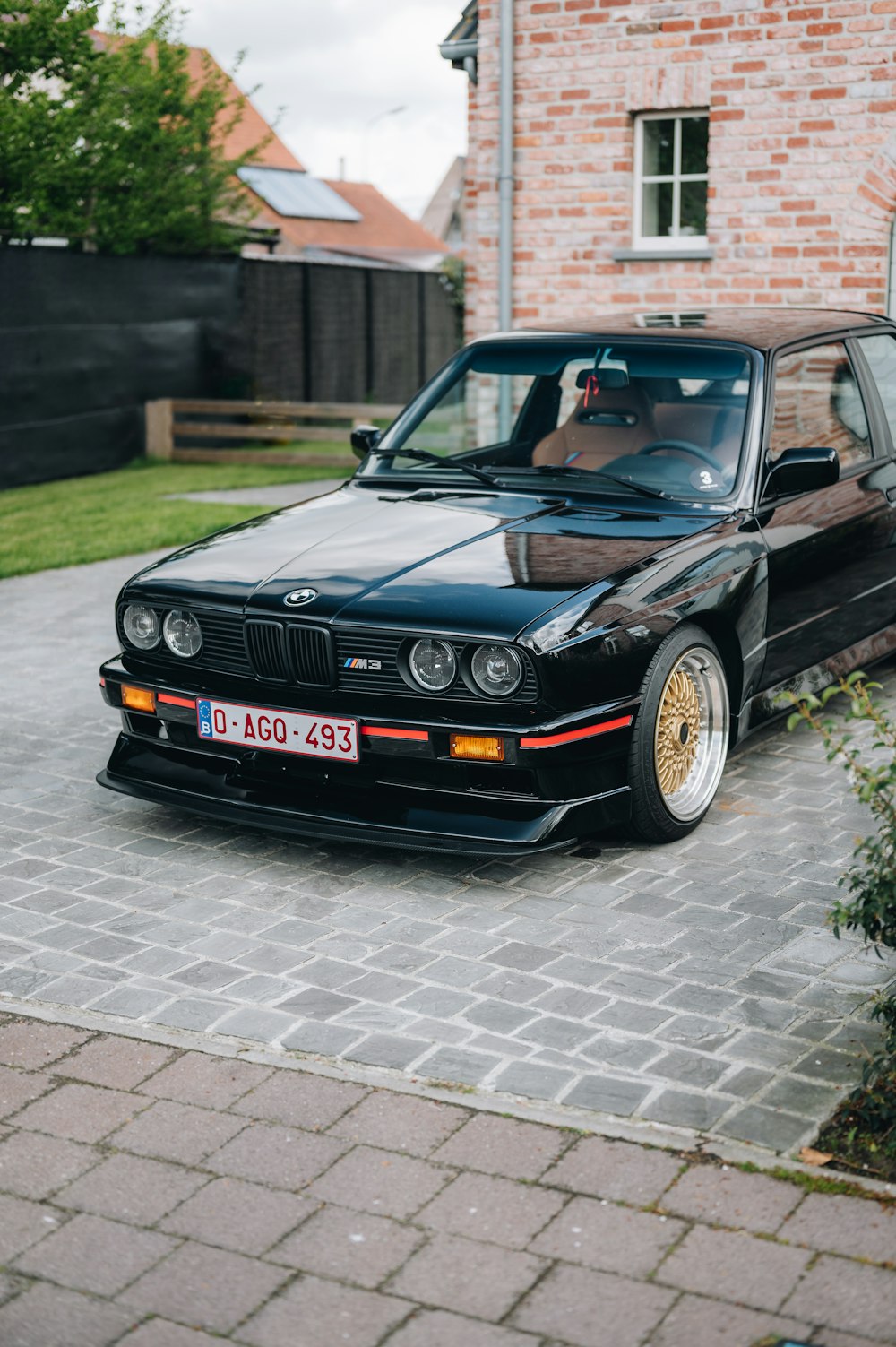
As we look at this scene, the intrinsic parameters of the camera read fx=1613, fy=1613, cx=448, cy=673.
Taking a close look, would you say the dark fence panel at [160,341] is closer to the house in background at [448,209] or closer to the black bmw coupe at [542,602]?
the black bmw coupe at [542,602]

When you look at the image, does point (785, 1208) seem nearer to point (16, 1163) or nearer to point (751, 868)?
point (16, 1163)

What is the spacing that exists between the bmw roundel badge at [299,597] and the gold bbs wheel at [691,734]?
1.17m

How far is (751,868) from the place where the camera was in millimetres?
5238

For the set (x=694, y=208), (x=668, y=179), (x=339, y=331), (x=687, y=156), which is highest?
(x=687, y=156)

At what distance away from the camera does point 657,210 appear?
12344mm

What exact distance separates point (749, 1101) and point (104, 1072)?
1.50 m

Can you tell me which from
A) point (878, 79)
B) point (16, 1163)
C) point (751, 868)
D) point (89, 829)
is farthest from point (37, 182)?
point (16, 1163)

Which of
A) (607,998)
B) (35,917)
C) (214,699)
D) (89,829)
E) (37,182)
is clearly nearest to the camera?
(607,998)

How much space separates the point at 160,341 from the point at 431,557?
13398mm

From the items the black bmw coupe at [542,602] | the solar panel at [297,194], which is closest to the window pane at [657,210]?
the black bmw coupe at [542,602]

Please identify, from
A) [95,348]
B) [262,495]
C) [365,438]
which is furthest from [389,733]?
[95,348]

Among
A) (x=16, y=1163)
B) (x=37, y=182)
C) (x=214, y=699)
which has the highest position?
(x=37, y=182)

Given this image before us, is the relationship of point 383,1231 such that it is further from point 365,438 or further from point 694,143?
point 694,143

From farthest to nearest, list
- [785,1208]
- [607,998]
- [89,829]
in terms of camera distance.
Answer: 1. [89,829]
2. [607,998]
3. [785,1208]
